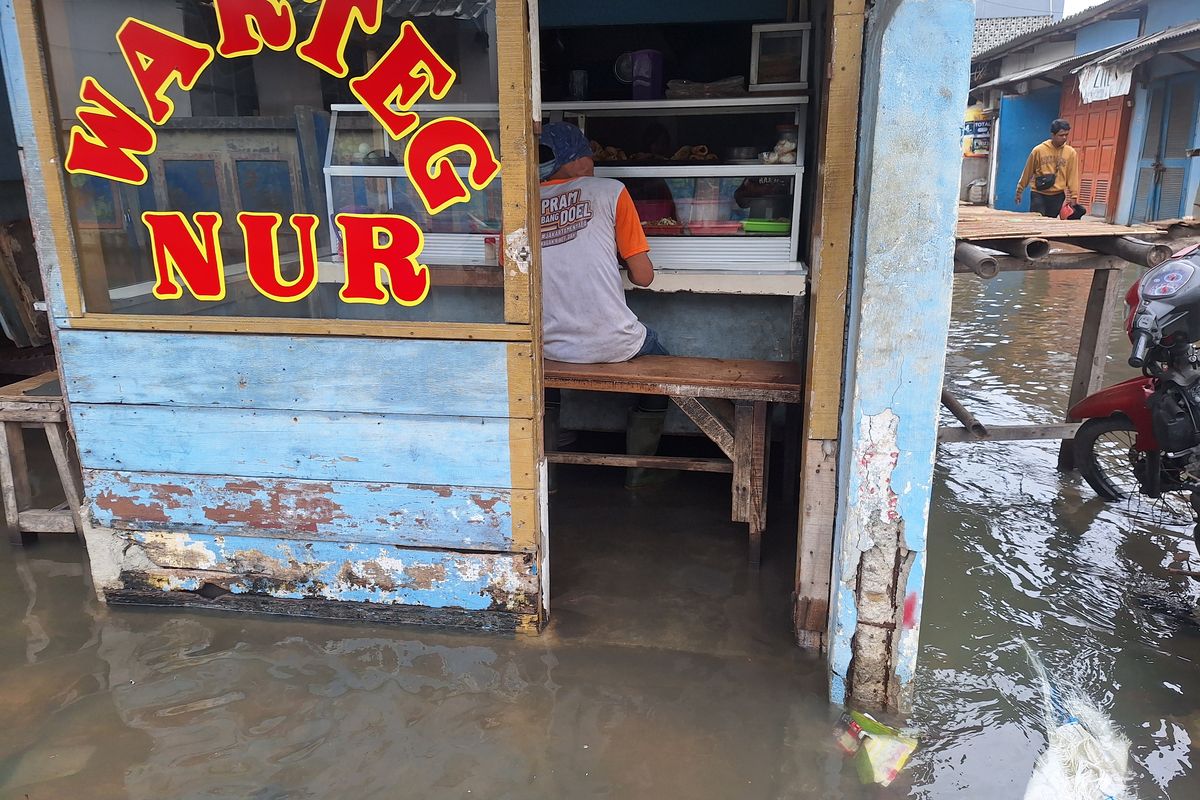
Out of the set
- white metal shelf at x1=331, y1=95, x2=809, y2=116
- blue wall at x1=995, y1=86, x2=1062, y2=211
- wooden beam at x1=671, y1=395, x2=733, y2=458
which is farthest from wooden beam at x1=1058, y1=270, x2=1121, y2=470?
blue wall at x1=995, y1=86, x2=1062, y2=211

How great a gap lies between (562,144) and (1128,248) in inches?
99.7

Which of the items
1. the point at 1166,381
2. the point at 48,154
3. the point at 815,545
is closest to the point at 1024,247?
the point at 1166,381

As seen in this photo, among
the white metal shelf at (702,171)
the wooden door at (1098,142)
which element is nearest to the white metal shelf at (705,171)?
the white metal shelf at (702,171)

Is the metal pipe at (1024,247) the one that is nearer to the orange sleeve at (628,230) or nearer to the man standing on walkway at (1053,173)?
the orange sleeve at (628,230)

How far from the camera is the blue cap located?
3.51 meters

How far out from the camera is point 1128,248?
3633 mm

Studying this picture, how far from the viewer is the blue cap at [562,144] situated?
11.5 feet

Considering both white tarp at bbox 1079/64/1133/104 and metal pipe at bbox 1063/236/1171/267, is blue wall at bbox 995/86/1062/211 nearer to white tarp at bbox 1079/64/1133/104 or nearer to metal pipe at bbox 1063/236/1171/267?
white tarp at bbox 1079/64/1133/104

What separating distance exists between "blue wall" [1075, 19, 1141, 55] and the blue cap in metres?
14.6

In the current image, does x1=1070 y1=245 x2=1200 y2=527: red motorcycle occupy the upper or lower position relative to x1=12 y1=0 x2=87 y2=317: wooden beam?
lower

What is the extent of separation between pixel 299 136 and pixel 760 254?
2.28 metres

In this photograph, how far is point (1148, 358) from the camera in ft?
11.6

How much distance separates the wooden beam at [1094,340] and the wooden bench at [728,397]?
5.79ft

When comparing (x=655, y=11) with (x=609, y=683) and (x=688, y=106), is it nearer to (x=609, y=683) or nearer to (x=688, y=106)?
(x=688, y=106)
